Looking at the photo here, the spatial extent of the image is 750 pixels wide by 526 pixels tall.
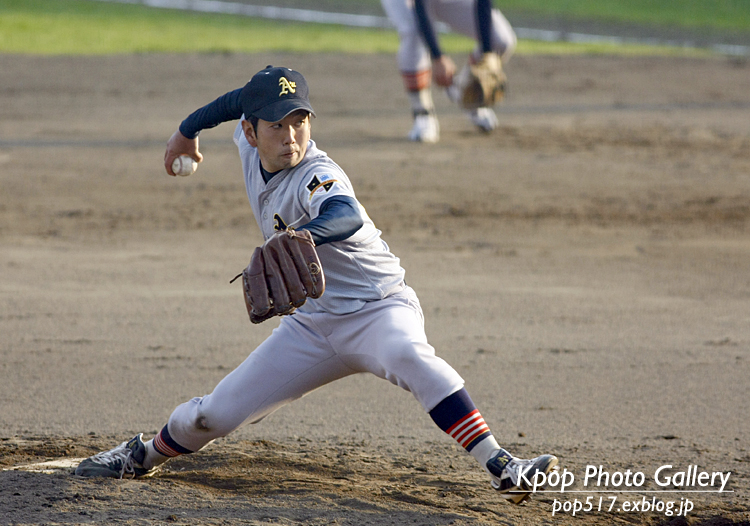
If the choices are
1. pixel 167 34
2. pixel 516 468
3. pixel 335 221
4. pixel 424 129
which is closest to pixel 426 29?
pixel 424 129

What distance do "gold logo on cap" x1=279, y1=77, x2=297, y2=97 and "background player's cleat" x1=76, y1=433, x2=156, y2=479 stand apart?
52.7 inches

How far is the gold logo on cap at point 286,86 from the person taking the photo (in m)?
2.97

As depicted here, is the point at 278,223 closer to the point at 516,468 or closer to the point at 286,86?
the point at 286,86

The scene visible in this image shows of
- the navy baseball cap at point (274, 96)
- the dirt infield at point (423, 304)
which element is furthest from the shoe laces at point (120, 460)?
the navy baseball cap at point (274, 96)

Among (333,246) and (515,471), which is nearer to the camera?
(515,471)

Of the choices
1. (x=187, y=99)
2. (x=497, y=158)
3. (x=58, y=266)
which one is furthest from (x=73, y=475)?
(x=187, y=99)

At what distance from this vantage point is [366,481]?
334 cm

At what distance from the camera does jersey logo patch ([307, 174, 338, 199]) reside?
2.91 meters

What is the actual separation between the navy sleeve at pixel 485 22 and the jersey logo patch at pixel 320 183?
5109 millimetres

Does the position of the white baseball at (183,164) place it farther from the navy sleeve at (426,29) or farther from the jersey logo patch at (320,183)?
the navy sleeve at (426,29)

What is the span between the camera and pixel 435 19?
9.59m

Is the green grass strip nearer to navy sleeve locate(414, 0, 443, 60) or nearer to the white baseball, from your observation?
navy sleeve locate(414, 0, 443, 60)

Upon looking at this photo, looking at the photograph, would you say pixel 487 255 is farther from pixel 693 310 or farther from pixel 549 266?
pixel 693 310

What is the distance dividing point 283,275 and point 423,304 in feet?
9.35
